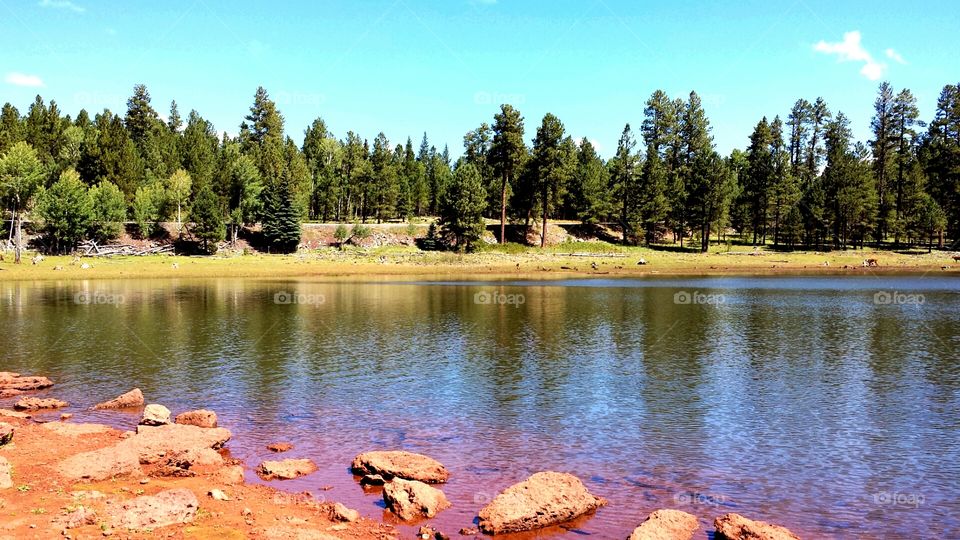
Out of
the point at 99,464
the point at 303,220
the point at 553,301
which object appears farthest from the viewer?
the point at 303,220

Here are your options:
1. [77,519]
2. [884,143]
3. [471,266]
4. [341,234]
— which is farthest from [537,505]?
[884,143]

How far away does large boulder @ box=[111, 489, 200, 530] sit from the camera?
12344 millimetres

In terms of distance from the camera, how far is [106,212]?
355ft

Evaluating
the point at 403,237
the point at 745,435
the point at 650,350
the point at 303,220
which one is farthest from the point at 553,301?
the point at 303,220

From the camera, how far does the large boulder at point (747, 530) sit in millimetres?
12211

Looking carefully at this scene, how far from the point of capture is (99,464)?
1541 cm

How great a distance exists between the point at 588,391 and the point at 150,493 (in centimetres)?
1637

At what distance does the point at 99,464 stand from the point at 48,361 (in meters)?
20.0

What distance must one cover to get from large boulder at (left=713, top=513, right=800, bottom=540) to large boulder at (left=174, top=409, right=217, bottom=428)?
15082 mm

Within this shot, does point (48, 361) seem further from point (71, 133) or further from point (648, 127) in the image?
point (648, 127)

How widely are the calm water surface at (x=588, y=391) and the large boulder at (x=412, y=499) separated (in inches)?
13.5

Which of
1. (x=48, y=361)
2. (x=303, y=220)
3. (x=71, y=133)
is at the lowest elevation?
(x=48, y=361)

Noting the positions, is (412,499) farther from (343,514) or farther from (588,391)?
(588,391)

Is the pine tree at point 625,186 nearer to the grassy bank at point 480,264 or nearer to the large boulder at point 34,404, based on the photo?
the grassy bank at point 480,264
